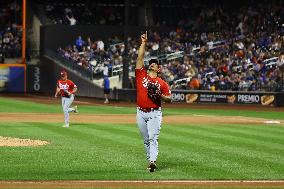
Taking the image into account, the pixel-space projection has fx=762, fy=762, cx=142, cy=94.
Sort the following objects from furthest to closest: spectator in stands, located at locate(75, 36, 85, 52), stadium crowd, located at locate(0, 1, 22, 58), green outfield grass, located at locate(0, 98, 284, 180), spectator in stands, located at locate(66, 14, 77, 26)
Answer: spectator in stands, located at locate(66, 14, 77, 26)
stadium crowd, located at locate(0, 1, 22, 58)
spectator in stands, located at locate(75, 36, 85, 52)
green outfield grass, located at locate(0, 98, 284, 180)

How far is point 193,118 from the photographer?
100ft

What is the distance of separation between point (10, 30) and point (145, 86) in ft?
125

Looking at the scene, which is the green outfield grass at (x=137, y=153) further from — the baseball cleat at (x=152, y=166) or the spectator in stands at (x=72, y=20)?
the spectator in stands at (x=72, y=20)

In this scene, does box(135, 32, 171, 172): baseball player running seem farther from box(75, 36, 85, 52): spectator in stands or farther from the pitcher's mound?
box(75, 36, 85, 52): spectator in stands

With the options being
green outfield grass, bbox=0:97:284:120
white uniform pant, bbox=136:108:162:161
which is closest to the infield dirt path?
green outfield grass, bbox=0:97:284:120

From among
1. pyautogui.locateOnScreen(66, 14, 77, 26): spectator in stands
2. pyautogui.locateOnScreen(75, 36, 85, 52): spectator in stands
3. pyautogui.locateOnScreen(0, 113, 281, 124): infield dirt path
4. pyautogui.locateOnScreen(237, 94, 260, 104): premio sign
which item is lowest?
pyautogui.locateOnScreen(0, 113, 281, 124): infield dirt path

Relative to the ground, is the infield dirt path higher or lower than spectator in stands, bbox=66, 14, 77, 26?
lower

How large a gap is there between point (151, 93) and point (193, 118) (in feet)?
55.9

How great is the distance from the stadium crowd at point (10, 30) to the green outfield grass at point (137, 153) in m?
23.9

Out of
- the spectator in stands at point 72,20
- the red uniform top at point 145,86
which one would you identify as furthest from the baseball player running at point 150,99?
the spectator in stands at point 72,20

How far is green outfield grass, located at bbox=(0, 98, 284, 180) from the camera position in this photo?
1367 centimetres

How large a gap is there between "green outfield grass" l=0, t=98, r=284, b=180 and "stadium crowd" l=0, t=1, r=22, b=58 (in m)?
23.9

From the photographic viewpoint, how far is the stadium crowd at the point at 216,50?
41.1 meters

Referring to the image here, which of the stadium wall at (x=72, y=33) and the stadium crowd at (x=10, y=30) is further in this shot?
the stadium wall at (x=72, y=33)
